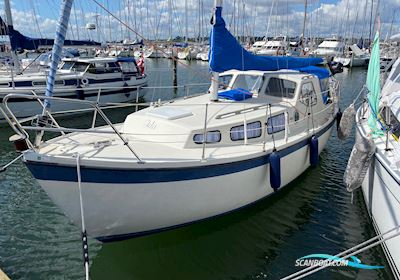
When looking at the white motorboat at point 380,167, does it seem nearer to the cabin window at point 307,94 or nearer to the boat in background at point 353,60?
the cabin window at point 307,94

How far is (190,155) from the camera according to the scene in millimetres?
6402

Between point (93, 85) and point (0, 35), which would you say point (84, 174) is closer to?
point (93, 85)

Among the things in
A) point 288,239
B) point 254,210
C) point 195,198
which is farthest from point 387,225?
point 195,198

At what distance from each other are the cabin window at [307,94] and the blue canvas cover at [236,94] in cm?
140

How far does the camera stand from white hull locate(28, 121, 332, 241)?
560 cm

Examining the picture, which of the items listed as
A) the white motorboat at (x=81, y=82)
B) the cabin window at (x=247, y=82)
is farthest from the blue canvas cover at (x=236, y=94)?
the white motorboat at (x=81, y=82)

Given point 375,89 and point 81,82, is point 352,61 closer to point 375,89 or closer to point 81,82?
point 81,82

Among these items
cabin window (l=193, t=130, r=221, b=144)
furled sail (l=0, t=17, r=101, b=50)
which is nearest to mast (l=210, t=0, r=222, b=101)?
cabin window (l=193, t=130, r=221, b=144)

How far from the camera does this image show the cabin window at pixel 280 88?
9438mm

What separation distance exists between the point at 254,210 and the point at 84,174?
4.35 meters

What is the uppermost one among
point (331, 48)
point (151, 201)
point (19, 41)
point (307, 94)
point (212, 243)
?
point (19, 41)

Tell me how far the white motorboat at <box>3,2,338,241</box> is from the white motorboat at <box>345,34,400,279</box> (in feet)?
4.63

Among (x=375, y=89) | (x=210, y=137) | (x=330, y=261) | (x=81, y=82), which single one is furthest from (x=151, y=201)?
(x=81, y=82)

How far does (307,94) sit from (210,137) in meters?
3.99
